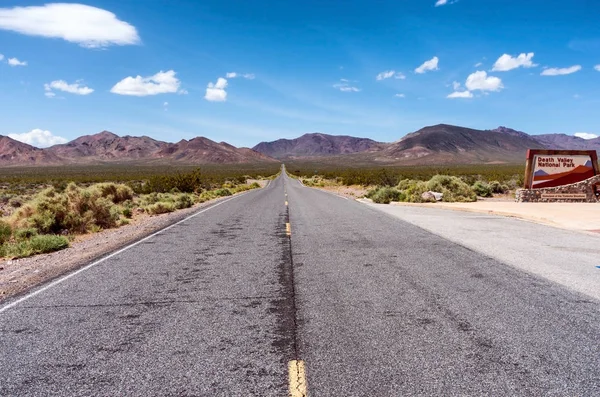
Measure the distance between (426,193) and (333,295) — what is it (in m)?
22.4

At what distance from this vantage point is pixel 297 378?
395 centimetres

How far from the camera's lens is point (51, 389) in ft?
12.5

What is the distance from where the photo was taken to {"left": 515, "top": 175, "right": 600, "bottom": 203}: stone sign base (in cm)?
2361

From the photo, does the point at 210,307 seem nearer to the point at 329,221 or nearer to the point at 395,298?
the point at 395,298

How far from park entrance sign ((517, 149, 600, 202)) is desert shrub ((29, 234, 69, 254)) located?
2211cm

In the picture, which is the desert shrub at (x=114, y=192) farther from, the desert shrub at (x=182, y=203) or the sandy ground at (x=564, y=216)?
the sandy ground at (x=564, y=216)

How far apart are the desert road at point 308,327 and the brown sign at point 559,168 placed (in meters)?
15.8

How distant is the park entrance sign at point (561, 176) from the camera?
2366 centimetres

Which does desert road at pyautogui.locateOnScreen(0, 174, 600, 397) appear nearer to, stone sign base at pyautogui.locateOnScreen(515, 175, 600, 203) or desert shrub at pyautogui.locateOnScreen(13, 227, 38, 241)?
desert shrub at pyautogui.locateOnScreen(13, 227, 38, 241)

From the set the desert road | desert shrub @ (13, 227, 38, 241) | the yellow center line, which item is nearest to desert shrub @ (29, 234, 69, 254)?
desert shrub @ (13, 227, 38, 241)

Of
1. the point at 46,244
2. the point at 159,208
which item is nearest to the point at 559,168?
the point at 159,208

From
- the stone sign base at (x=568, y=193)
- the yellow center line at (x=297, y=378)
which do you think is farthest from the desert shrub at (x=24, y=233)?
the stone sign base at (x=568, y=193)

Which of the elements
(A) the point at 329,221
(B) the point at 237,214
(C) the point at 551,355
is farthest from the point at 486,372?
(B) the point at 237,214

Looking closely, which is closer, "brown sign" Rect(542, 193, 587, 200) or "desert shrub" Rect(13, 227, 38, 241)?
"desert shrub" Rect(13, 227, 38, 241)
